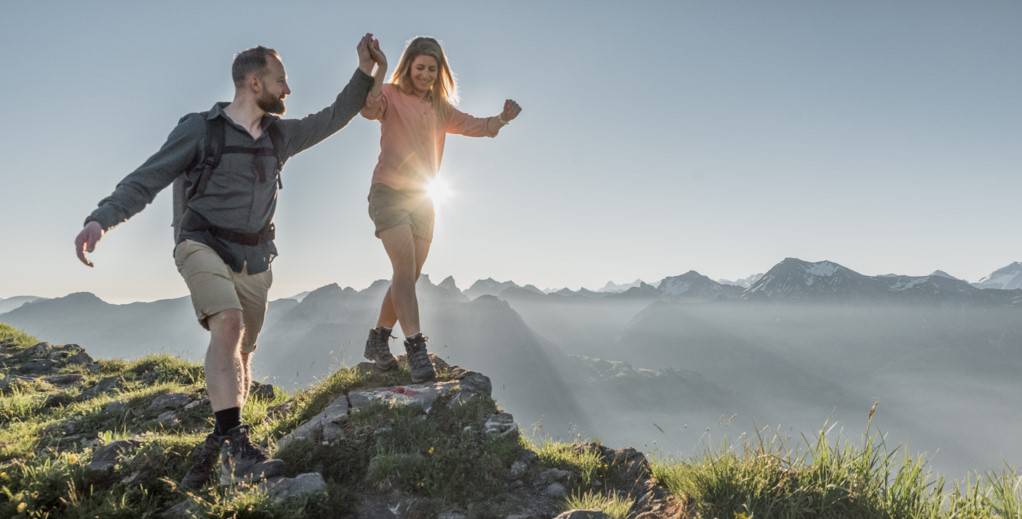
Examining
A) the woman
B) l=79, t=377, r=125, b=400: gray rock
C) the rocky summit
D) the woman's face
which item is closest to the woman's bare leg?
the woman

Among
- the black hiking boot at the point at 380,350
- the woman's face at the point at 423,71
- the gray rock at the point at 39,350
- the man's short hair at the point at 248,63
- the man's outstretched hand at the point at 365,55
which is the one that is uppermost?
the woman's face at the point at 423,71

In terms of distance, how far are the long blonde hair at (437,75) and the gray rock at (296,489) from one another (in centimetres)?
436

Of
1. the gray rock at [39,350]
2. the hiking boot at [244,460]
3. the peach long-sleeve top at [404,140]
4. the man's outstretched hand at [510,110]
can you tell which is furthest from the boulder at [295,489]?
the gray rock at [39,350]

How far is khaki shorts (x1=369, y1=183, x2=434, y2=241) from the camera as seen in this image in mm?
5816

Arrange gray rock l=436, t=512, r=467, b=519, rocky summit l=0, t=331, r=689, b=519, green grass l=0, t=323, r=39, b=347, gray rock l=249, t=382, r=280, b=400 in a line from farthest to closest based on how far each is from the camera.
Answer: green grass l=0, t=323, r=39, b=347 < gray rock l=249, t=382, r=280, b=400 < gray rock l=436, t=512, r=467, b=519 < rocky summit l=0, t=331, r=689, b=519

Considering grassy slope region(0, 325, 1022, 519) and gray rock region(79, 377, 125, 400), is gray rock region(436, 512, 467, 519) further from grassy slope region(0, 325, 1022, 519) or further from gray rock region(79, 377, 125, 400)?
gray rock region(79, 377, 125, 400)

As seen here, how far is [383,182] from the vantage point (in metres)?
5.82

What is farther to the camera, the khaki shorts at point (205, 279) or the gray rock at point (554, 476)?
the gray rock at point (554, 476)

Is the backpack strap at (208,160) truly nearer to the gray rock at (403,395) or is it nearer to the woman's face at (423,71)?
the gray rock at (403,395)

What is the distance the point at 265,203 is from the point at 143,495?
2294 mm

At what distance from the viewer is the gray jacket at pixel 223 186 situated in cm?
360

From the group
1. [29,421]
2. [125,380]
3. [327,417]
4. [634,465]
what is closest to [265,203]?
[327,417]

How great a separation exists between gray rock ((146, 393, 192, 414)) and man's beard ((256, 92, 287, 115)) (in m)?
4.37

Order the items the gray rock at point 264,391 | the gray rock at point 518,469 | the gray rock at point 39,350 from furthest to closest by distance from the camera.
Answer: the gray rock at point 39,350 → the gray rock at point 264,391 → the gray rock at point 518,469
